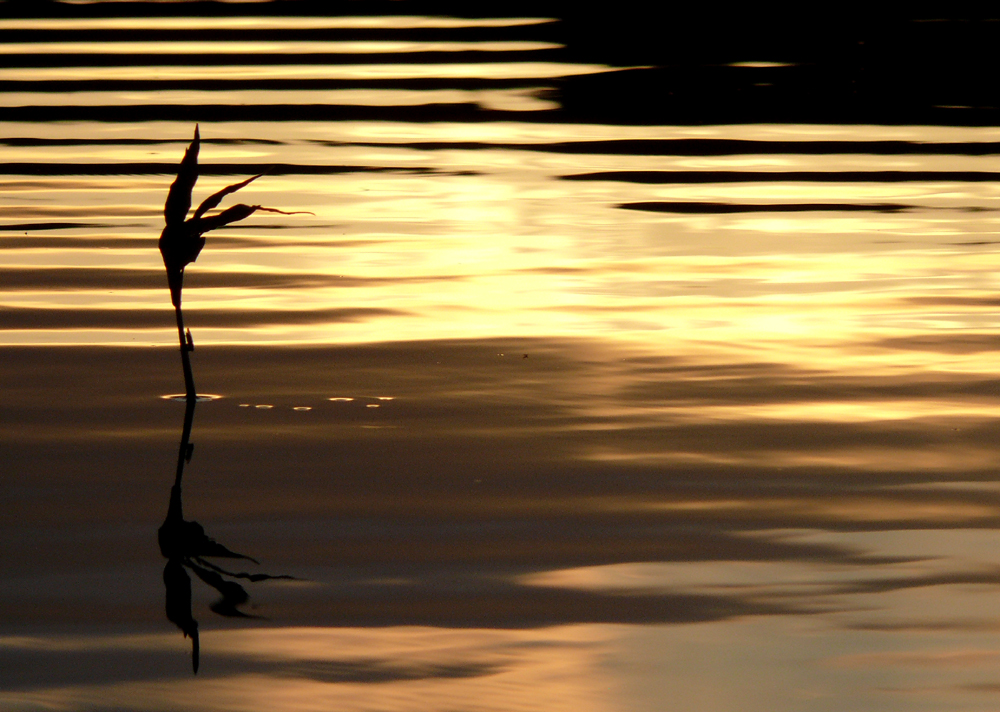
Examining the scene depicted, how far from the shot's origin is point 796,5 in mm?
21438

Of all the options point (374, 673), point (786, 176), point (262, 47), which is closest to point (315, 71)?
point (262, 47)

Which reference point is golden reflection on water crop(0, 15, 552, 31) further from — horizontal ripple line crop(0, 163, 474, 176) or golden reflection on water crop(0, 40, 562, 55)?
horizontal ripple line crop(0, 163, 474, 176)

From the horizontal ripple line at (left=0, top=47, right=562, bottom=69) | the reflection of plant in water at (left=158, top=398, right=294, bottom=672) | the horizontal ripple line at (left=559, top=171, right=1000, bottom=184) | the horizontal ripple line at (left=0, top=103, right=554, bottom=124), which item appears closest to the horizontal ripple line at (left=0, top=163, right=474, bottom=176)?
the horizontal ripple line at (left=559, top=171, right=1000, bottom=184)

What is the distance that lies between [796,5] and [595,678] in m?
18.6

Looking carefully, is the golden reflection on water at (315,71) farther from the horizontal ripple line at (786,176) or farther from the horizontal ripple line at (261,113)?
the horizontal ripple line at (786,176)

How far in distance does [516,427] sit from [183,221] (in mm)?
1241

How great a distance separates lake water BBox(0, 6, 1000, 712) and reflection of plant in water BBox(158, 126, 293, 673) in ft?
0.12

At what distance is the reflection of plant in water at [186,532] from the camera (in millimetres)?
4121

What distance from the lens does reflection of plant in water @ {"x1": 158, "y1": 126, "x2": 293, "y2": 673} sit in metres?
4.12

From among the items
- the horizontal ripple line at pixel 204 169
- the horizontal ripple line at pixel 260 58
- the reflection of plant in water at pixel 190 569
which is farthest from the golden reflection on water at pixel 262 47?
the reflection of plant in water at pixel 190 569

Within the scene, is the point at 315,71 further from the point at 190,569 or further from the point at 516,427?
the point at 190,569

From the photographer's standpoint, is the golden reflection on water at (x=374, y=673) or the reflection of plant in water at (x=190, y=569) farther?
the reflection of plant in water at (x=190, y=569)

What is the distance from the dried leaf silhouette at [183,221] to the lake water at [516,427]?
43 centimetres

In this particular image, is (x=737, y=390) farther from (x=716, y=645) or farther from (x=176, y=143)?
(x=176, y=143)
